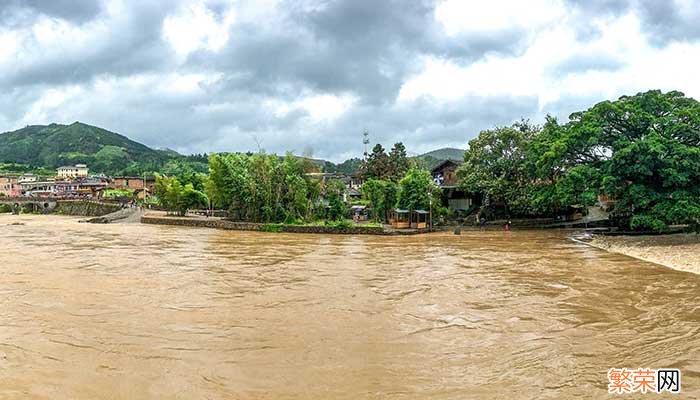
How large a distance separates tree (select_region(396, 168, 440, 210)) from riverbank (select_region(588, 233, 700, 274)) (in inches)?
391

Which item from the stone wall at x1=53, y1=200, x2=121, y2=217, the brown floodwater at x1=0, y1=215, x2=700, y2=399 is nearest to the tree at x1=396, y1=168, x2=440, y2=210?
the brown floodwater at x1=0, y1=215, x2=700, y2=399

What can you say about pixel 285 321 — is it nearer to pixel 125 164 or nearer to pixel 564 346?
pixel 564 346

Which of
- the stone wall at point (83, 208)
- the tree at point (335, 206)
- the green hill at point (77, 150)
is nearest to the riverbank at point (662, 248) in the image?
the tree at point (335, 206)

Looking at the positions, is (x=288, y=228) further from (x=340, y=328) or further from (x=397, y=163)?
(x=340, y=328)

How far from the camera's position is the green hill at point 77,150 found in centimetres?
11566

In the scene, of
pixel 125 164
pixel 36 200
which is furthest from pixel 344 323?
pixel 125 164

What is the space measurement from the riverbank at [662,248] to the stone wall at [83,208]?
43492mm

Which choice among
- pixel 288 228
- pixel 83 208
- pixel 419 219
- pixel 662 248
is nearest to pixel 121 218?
pixel 83 208

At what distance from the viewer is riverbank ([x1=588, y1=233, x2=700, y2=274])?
15070 millimetres

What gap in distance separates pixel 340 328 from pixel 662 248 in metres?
15.5

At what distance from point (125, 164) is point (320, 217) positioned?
322 feet

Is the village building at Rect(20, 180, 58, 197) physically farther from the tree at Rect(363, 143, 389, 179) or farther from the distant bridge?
the tree at Rect(363, 143, 389, 179)

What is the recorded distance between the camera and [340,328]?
8.18 m

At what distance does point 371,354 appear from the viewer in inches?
267
